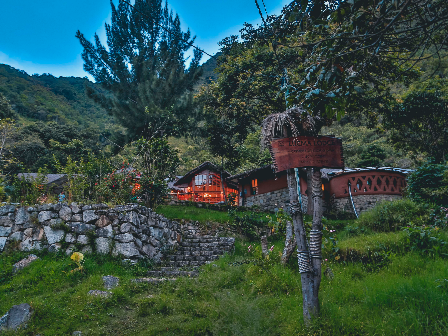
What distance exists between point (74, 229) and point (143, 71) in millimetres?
13869

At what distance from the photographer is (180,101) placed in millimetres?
16656

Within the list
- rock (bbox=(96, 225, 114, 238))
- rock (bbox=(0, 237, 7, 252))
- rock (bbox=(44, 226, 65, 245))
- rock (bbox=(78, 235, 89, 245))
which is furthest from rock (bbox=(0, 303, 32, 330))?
rock (bbox=(0, 237, 7, 252))

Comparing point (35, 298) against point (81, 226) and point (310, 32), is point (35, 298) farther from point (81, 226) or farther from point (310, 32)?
point (310, 32)

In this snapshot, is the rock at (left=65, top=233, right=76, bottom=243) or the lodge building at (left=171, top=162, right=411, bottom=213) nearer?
the rock at (left=65, top=233, right=76, bottom=243)

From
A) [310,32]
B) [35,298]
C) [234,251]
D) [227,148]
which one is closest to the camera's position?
[310,32]

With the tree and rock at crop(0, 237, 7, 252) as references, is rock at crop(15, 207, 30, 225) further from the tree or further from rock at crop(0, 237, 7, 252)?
the tree

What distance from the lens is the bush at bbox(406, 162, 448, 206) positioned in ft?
29.7

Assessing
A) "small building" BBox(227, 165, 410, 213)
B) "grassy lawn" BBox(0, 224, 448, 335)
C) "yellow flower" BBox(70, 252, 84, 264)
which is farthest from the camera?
"small building" BBox(227, 165, 410, 213)

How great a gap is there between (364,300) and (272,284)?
1611 mm

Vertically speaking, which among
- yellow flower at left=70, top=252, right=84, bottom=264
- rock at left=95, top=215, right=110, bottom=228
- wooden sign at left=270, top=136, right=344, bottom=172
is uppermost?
wooden sign at left=270, top=136, right=344, bottom=172

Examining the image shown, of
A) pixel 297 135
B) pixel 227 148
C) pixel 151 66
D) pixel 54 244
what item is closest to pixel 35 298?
pixel 54 244

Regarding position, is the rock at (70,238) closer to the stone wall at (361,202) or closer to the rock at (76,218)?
the rock at (76,218)

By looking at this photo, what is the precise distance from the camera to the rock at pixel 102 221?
710 cm

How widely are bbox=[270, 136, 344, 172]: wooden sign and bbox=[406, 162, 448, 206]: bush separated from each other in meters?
7.34
